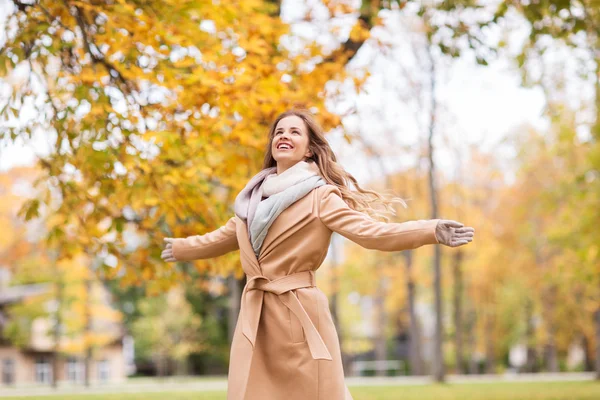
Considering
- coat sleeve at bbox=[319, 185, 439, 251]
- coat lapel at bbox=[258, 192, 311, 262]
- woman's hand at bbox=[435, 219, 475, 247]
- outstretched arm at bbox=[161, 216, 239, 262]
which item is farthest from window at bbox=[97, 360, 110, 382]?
woman's hand at bbox=[435, 219, 475, 247]

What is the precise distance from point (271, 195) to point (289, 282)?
46 cm

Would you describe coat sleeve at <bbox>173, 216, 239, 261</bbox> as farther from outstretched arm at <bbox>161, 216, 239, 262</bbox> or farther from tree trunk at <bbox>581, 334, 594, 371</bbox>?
tree trunk at <bbox>581, 334, 594, 371</bbox>

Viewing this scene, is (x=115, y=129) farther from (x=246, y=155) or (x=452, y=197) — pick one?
(x=452, y=197)

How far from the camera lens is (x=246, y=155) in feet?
22.8

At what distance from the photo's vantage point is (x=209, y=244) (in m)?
4.27

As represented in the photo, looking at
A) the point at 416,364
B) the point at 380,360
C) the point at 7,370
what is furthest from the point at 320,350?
the point at 7,370

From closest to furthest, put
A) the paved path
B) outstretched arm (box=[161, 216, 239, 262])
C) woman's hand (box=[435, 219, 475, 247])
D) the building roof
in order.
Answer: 1. woman's hand (box=[435, 219, 475, 247])
2. outstretched arm (box=[161, 216, 239, 262])
3. the paved path
4. the building roof

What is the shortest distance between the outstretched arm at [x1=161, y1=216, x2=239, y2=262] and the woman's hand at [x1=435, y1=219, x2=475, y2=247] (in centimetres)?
124

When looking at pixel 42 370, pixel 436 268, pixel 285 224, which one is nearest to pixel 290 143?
pixel 285 224

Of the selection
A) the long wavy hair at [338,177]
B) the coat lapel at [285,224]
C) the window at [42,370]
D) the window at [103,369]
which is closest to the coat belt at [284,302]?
the coat lapel at [285,224]

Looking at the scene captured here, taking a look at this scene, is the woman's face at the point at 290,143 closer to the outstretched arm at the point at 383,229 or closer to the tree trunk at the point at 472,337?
the outstretched arm at the point at 383,229

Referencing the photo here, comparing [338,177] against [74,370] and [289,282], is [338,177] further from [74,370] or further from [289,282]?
[74,370]

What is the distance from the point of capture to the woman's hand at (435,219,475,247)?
338 cm

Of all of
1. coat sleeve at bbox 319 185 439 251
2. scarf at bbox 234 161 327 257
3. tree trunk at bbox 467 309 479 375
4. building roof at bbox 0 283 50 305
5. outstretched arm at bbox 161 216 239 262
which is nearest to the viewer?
coat sleeve at bbox 319 185 439 251
